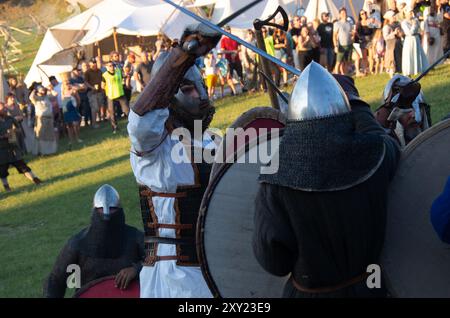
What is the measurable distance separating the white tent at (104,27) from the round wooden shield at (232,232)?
20.9 m

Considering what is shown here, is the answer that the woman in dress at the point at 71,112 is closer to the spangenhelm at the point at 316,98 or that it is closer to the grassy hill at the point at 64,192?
the grassy hill at the point at 64,192

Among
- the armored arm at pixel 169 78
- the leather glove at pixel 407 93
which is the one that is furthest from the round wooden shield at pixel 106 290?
the leather glove at pixel 407 93

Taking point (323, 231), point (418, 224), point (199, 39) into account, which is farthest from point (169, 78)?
point (418, 224)

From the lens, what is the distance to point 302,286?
3371 millimetres

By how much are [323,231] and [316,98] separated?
1.61ft

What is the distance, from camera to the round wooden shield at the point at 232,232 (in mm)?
3717

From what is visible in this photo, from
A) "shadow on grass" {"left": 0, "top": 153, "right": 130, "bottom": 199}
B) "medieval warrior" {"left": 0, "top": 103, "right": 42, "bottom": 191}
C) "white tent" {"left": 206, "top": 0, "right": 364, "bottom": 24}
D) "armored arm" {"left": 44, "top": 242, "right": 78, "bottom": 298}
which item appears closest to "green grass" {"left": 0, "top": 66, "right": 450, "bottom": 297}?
"shadow on grass" {"left": 0, "top": 153, "right": 130, "bottom": 199}

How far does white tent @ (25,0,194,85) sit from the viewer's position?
24375 millimetres

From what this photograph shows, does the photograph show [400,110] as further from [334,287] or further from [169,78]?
[334,287]

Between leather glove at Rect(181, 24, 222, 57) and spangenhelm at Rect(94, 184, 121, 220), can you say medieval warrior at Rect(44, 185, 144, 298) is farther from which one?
leather glove at Rect(181, 24, 222, 57)

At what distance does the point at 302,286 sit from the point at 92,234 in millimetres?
2573

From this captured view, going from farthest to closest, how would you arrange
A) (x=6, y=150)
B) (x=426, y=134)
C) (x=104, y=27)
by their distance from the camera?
1. (x=104, y=27)
2. (x=6, y=150)
3. (x=426, y=134)

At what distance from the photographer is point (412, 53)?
715 inches

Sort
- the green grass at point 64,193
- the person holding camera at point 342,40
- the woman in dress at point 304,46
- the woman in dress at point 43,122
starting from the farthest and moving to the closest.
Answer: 1. the person holding camera at point 342,40
2. the woman in dress at point 304,46
3. the woman in dress at point 43,122
4. the green grass at point 64,193
